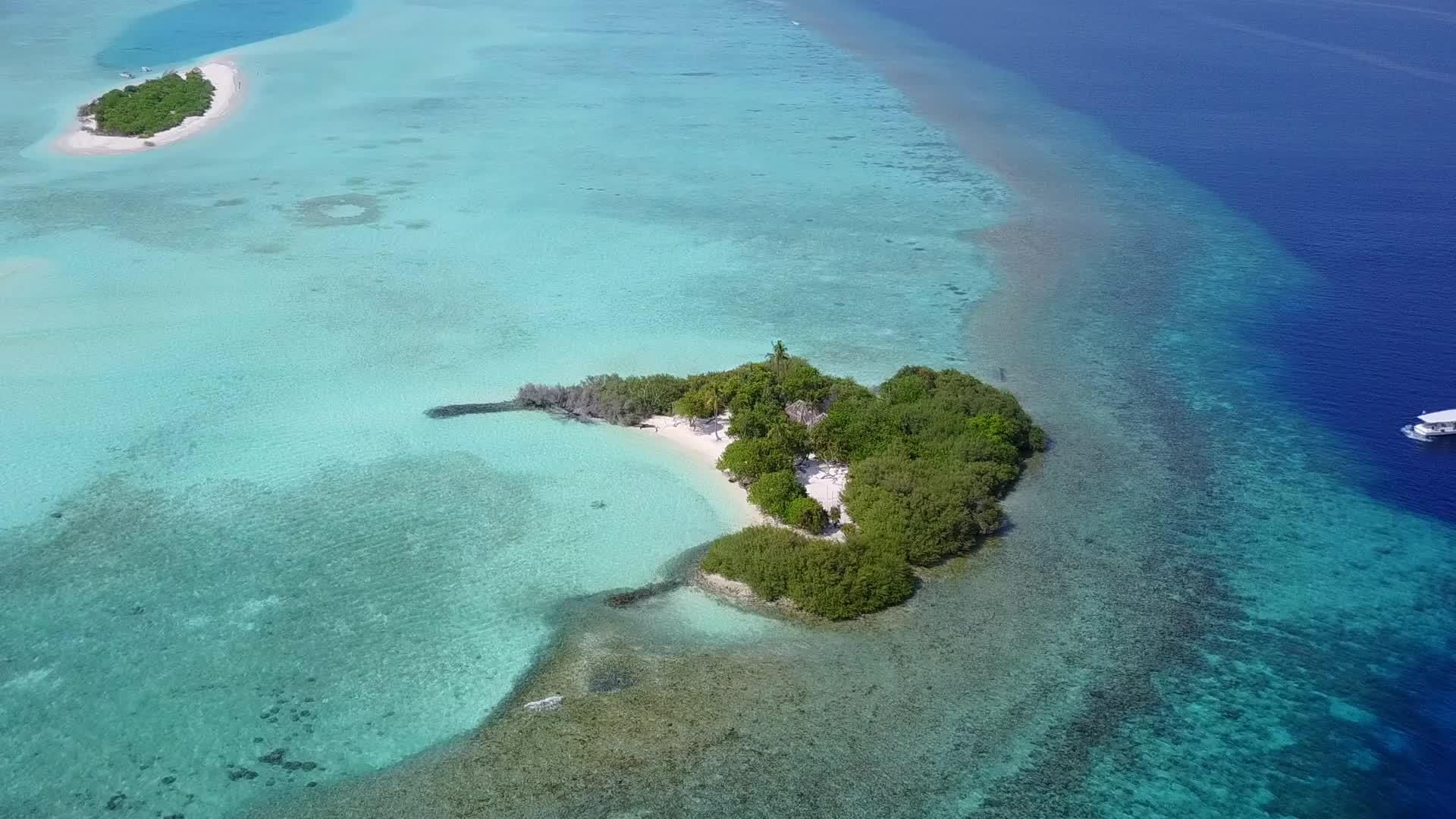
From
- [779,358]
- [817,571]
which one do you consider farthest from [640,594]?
[779,358]

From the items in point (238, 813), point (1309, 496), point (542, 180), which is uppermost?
point (542, 180)

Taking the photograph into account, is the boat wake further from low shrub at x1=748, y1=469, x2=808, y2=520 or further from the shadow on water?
the shadow on water

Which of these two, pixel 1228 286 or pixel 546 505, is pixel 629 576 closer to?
pixel 546 505

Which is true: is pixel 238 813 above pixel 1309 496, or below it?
below

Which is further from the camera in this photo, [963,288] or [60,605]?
[963,288]

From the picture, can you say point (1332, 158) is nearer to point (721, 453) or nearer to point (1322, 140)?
point (1322, 140)

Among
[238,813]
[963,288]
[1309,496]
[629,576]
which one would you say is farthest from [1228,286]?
[238,813]

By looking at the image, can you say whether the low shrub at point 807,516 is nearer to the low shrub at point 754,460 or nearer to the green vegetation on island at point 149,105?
the low shrub at point 754,460
